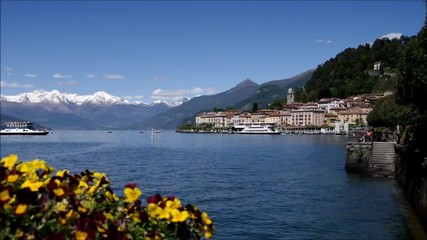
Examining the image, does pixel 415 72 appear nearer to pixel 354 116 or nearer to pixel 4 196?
pixel 4 196

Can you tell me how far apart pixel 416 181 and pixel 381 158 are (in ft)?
57.5

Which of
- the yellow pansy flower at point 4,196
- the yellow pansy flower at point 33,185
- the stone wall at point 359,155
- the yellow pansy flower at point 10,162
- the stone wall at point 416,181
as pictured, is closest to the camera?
the yellow pansy flower at point 4,196

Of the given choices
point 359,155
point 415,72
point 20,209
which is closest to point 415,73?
point 415,72

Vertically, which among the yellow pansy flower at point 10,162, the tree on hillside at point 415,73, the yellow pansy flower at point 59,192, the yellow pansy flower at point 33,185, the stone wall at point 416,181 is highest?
the tree on hillside at point 415,73

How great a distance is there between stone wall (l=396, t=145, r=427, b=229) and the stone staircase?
629 cm

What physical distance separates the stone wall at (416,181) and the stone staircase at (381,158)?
629 cm

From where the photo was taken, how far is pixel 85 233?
3.86 metres

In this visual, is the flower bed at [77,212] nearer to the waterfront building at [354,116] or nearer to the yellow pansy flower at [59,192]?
the yellow pansy flower at [59,192]

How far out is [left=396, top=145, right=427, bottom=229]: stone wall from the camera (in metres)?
20.5

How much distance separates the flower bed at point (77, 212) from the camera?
13.2 ft

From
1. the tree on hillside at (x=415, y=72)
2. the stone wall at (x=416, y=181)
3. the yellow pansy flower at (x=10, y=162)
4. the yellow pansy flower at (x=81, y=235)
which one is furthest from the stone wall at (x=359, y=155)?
the yellow pansy flower at (x=81, y=235)

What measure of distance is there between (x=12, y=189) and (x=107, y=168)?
155ft

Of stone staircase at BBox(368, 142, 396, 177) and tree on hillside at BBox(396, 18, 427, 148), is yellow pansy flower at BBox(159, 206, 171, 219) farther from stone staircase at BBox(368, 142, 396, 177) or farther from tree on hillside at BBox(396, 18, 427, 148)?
stone staircase at BBox(368, 142, 396, 177)

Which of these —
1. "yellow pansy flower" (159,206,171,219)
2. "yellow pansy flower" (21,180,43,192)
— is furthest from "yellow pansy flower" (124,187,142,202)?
"yellow pansy flower" (21,180,43,192)
